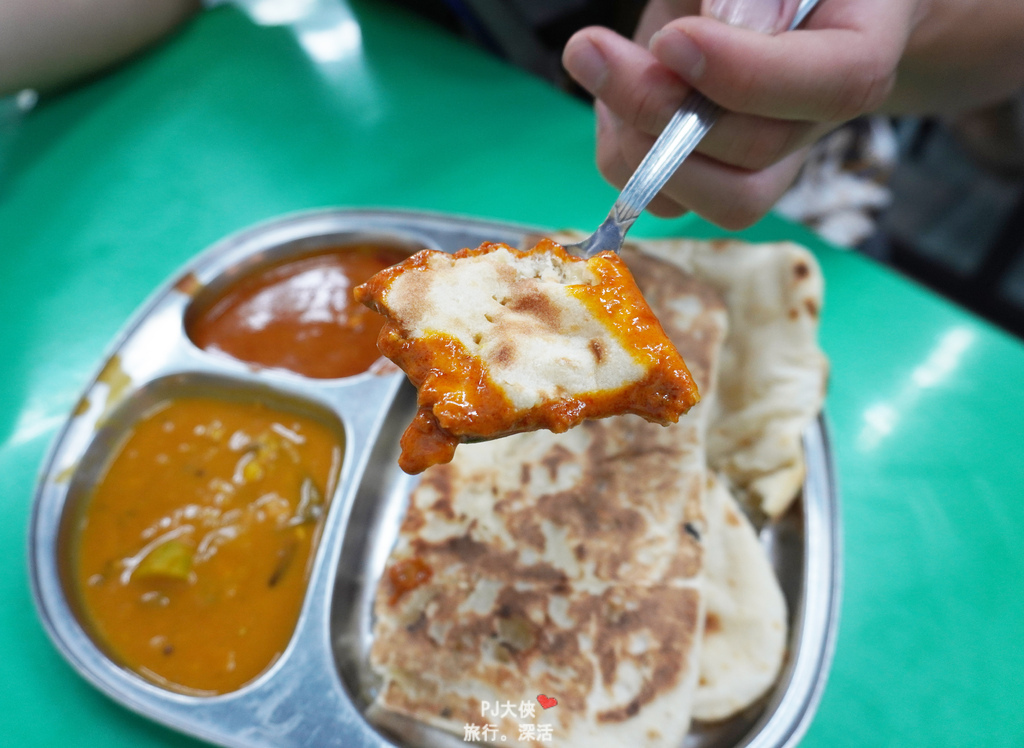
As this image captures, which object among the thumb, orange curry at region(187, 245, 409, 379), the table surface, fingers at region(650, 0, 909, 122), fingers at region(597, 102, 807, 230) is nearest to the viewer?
fingers at region(650, 0, 909, 122)

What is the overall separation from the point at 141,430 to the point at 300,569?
0.78 m

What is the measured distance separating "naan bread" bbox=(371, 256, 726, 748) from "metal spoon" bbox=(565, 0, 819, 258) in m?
0.70

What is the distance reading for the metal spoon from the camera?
1233mm

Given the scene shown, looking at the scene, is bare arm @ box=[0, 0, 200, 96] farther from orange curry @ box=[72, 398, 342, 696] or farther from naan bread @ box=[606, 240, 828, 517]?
naan bread @ box=[606, 240, 828, 517]

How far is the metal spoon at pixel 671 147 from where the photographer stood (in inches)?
48.6

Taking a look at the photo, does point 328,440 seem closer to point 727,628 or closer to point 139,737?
point 139,737

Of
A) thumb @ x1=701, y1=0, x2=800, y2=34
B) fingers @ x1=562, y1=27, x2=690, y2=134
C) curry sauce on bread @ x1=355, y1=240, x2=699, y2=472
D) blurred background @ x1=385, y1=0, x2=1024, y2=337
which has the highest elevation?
thumb @ x1=701, y1=0, x2=800, y2=34

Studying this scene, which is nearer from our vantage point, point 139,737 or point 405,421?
point 139,737

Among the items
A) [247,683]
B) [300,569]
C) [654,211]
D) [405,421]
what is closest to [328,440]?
[405,421]

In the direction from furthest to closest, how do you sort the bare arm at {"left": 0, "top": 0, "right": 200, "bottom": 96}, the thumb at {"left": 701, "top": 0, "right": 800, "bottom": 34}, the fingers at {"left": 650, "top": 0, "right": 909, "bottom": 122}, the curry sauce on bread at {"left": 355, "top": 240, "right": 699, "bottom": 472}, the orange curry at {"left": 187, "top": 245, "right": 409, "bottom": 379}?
the bare arm at {"left": 0, "top": 0, "right": 200, "bottom": 96} < the orange curry at {"left": 187, "top": 245, "right": 409, "bottom": 379} < the thumb at {"left": 701, "top": 0, "right": 800, "bottom": 34} < the fingers at {"left": 650, "top": 0, "right": 909, "bottom": 122} < the curry sauce on bread at {"left": 355, "top": 240, "right": 699, "bottom": 472}

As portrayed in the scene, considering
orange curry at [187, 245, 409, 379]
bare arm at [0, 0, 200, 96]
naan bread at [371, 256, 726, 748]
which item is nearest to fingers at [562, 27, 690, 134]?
naan bread at [371, 256, 726, 748]

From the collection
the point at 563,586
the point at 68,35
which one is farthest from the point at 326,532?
the point at 68,35

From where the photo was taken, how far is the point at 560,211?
254 centimetres

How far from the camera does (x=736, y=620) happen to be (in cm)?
156
